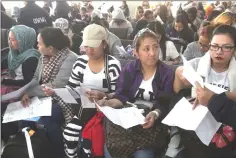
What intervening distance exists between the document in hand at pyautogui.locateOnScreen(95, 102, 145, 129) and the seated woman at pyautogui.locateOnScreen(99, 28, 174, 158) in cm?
13

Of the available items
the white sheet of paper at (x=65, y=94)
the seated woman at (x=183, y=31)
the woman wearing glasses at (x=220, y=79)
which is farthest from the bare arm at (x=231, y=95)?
the seated woman at (x=183, y=31)

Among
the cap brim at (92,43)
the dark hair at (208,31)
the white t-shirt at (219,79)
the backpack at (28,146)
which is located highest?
the dark hair at (208,31)

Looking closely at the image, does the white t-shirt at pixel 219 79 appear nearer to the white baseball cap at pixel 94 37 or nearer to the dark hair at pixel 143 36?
the dark hair at pixel 143 36

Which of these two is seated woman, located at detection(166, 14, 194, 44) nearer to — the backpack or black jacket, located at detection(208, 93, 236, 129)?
the backpack

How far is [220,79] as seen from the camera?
1.96 metres

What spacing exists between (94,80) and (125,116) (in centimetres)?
61

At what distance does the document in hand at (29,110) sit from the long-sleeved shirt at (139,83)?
1.79ft

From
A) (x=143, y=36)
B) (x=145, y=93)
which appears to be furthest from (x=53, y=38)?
(x=145, y=93)

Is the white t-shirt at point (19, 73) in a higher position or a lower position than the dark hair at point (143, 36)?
lower

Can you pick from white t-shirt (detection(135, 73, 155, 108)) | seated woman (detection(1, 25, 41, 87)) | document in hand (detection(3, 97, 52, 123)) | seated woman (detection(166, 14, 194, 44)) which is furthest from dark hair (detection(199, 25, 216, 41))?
seated woman (detection(166, 14, 194, 44))

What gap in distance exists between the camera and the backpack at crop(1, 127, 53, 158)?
7.49ft

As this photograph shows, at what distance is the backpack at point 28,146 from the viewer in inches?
89.8

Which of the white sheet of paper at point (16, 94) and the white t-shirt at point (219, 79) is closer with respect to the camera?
the white t-shirt at point (219, 79)

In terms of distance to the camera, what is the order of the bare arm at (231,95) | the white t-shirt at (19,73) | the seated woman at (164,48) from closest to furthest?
the bare arm at (231,95), the white t-shirt at (19,73), the seated woman at (164,48)
